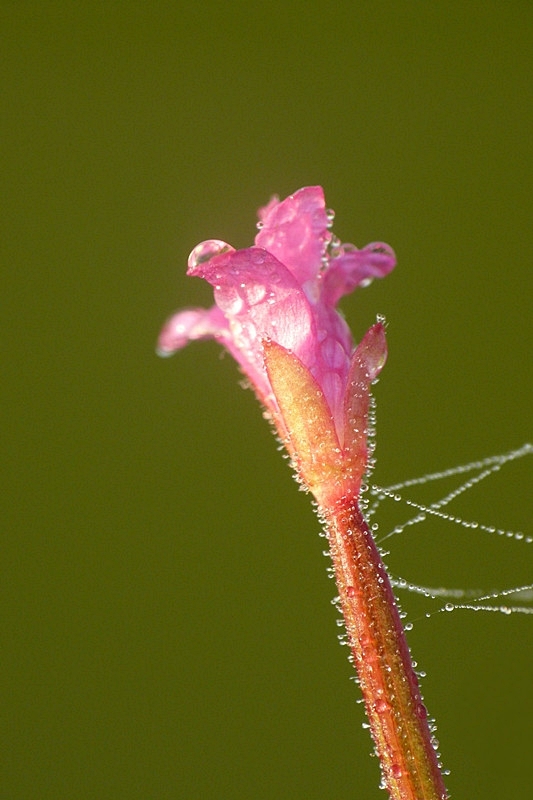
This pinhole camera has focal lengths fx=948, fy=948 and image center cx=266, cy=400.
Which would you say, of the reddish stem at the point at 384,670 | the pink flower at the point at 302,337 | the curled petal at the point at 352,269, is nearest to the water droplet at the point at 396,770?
the reddish stem at the point at 384,670

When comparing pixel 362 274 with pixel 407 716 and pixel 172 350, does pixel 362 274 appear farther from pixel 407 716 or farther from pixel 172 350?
pixel 407 716

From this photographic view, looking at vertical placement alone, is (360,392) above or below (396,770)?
above

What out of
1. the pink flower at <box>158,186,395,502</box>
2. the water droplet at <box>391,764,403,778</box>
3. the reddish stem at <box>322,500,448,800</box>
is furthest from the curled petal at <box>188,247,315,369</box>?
the water droplet at <box>391,764,403,778</box>

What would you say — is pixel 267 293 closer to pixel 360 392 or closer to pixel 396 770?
pixel 360 392

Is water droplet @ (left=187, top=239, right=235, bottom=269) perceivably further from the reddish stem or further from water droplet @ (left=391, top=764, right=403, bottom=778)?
water droplet @ (left=391, top=764, right=403, bottom=778)

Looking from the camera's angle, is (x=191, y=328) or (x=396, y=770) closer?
(x=396, y=770)

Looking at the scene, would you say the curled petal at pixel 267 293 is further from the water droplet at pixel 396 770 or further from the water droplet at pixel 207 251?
the water droplet at pixel 396 770

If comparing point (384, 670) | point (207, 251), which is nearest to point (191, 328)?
point (207, 251)

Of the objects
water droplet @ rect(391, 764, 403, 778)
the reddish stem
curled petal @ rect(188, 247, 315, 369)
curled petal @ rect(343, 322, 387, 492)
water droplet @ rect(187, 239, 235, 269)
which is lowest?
water droplet @ rect(391, 764, 403, 778)
